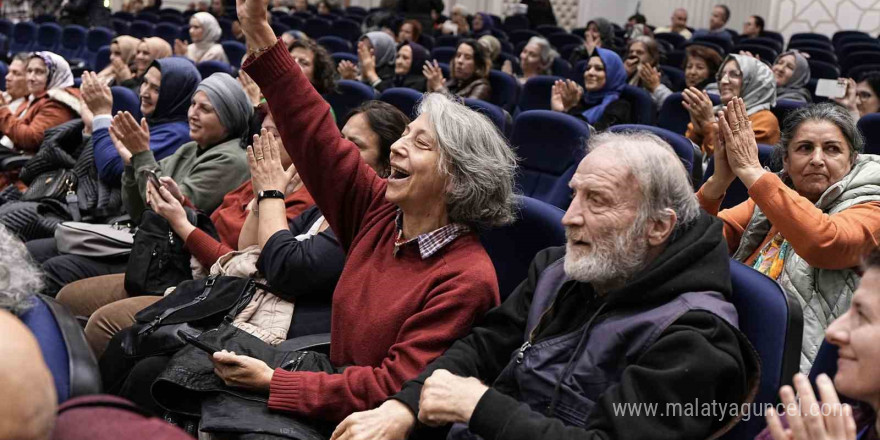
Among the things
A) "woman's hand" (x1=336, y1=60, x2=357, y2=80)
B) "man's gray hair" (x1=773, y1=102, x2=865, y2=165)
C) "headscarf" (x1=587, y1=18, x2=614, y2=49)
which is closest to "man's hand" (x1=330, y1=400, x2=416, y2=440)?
"man's gray hair" (x1=773, y1=102, x2=865, y2=165)

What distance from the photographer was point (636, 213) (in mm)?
1599

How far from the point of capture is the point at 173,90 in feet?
12.3

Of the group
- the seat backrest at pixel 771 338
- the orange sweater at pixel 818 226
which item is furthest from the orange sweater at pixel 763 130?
the seat backrest at pixel 771 338

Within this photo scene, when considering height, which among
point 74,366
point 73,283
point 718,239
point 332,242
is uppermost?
point 718,239

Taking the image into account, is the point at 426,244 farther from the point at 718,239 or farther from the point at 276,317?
the point at 718,239

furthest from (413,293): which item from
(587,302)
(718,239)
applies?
(718,239)

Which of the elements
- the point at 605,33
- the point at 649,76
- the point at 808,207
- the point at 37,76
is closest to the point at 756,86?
the point at 649,76

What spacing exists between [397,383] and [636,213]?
1.99ft

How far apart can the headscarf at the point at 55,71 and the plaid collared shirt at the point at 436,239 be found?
3351 mm

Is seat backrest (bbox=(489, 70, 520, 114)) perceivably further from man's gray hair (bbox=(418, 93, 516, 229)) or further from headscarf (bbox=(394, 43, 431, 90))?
man's gray hair (bbox=(418, 93, 516, 229))

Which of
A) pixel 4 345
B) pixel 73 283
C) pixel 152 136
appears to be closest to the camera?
pixel 4 345

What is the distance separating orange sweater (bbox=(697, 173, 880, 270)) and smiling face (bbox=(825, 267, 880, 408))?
2.52 feet

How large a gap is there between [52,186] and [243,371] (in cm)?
228

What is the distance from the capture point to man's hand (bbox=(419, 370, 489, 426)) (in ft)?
5.15
